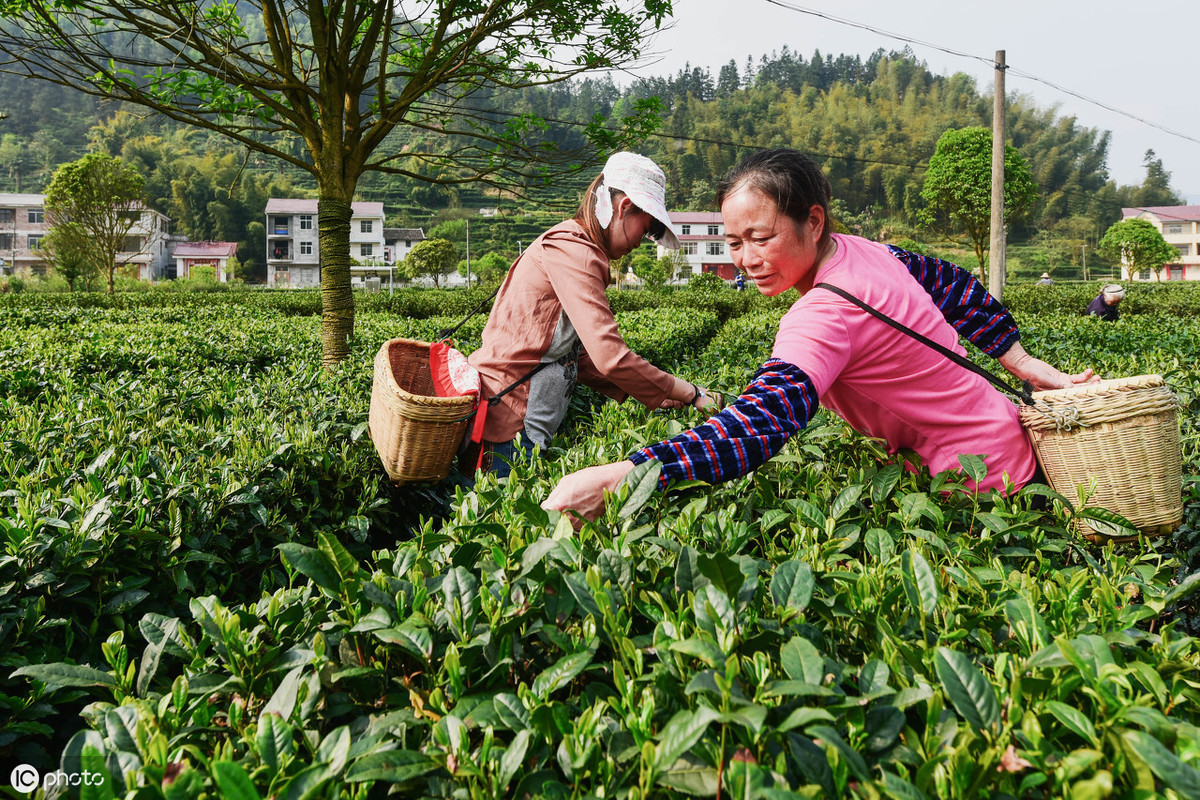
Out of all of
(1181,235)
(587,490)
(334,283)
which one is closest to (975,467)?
(587,490)

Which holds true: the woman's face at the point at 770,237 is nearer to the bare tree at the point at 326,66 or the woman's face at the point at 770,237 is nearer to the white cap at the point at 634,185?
the white cap at the point at 634,185

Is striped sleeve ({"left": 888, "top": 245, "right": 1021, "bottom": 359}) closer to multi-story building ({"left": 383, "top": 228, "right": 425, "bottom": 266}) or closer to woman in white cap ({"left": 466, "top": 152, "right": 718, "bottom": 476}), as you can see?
woman in white cap ({"left": 466, "top": 152, "right": 718, "bottom": 476})

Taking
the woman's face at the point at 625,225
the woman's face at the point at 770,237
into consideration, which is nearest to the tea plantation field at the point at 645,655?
the woman's face at the point at 770,237

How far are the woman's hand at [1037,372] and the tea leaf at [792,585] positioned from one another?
1446mm

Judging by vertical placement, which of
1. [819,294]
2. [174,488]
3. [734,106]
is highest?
[734,106]

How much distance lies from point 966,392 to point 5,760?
7.81ft

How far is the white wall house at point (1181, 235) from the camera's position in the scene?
256ft

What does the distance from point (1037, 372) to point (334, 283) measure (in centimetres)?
484

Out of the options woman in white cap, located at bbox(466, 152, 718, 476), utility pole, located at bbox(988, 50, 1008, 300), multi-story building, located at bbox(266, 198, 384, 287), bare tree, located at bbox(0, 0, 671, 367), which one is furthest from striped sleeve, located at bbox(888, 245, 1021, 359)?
multi-story building, located at bbox(266, 198, 384, 287)

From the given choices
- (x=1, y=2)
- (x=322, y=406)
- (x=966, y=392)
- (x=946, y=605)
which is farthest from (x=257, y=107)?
(x=946, y=605)

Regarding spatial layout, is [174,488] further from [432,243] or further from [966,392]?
[432,243]

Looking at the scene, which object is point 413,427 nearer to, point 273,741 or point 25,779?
point 25,779

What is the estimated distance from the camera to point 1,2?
4.64 metres

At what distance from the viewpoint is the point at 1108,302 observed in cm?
1128
